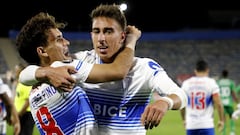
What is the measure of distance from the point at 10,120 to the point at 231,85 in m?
8.36

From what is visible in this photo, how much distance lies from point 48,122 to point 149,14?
39.4m

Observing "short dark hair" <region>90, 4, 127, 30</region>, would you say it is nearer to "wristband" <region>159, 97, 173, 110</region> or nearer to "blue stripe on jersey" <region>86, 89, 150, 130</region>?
"blue stripe on jersey" <region>86, 89, 150, 130</region>

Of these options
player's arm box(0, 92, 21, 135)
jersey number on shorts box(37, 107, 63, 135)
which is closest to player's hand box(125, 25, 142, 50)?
jersey number on shorts box(37, 107, 63, 135)

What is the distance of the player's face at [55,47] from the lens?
12.2 ft

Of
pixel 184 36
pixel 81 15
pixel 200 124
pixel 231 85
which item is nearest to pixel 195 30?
pixel 184 36

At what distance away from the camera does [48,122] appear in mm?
3695

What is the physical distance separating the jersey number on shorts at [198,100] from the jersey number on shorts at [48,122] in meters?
6.12

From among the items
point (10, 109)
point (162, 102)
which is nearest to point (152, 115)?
point (162, 102)

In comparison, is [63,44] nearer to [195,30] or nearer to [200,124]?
[200,124]

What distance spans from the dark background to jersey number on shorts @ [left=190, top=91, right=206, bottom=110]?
29.0 metres

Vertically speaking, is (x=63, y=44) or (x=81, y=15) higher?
(x=81, y=15)

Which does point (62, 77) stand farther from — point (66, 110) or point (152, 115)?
point (152, 115)

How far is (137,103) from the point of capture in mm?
3656

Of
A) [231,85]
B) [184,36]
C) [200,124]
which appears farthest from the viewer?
[184,36]
